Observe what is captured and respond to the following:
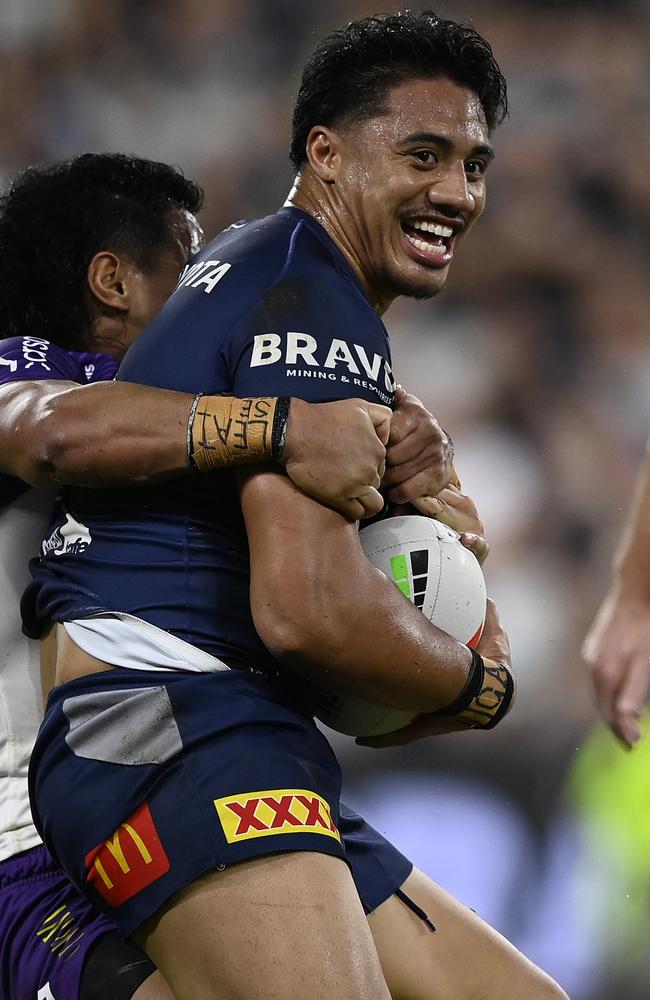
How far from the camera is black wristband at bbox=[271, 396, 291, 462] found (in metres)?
1.79

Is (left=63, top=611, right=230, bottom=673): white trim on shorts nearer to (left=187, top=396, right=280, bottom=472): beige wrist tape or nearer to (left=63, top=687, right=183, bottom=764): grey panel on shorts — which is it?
(left=63, top=687, right=183, bottom=764): grey panel on shorts

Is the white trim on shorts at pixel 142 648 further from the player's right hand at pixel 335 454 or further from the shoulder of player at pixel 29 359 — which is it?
the shoulder of player at pixel 29 359

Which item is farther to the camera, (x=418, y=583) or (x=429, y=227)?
(x=429, y=227)

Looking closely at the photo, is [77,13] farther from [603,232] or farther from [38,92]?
[603,232]

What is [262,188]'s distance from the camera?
15.3 feet

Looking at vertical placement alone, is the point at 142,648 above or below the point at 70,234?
below

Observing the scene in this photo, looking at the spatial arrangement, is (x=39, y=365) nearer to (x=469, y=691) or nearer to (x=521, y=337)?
(x=469, y=691)

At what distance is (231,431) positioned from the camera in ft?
5.89

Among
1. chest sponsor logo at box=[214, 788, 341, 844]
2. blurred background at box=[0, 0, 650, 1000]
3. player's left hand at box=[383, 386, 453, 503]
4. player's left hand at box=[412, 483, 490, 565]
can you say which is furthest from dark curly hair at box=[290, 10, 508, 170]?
blurred background at box=[0, 0, 650, 1000]

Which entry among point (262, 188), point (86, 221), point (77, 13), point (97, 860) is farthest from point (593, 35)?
point (97, 860)

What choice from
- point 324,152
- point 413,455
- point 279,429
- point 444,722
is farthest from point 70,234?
point 444,722

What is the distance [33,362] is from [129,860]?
92 cm

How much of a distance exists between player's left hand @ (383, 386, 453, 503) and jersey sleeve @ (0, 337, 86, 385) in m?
0.60

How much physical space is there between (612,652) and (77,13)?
3.79 meters
